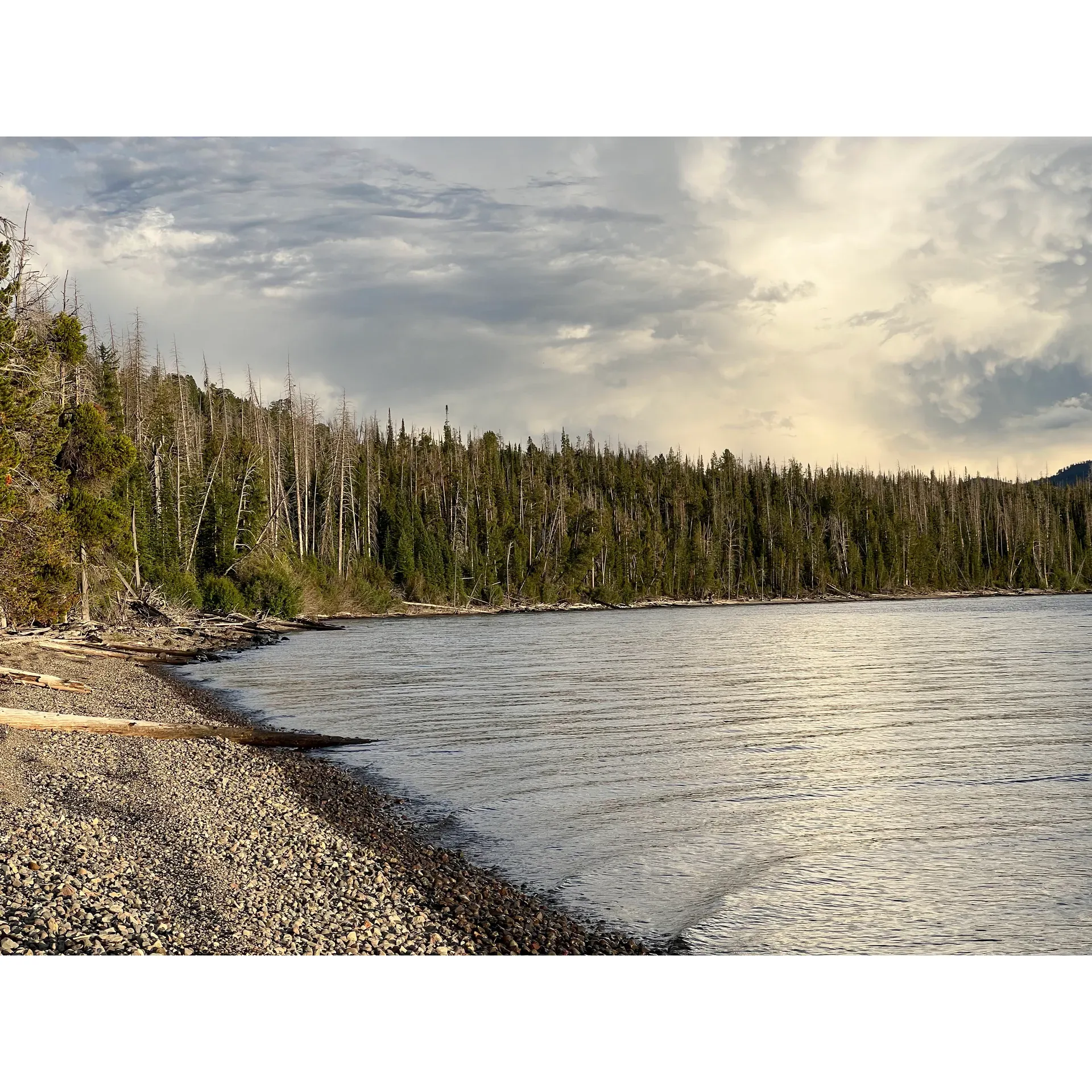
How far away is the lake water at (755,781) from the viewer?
1013 cm

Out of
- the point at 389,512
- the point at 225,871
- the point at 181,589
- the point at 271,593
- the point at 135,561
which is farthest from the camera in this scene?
the point at 389,512

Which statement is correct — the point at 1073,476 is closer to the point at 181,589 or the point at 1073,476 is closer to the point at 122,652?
the point at 181,589

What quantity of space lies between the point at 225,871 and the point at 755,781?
360 inches

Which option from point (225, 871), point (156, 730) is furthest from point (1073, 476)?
point (225, 871)

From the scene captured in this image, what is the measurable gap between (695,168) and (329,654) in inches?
1222

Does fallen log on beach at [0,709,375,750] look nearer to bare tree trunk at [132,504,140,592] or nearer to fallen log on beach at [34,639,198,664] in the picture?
fallen log on beach at [34,639,198,664]

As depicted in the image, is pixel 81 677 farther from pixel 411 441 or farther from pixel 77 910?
pixel 411 441

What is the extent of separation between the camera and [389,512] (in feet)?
310

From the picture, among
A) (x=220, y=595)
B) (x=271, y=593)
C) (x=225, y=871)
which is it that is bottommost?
(x=225, y=871)

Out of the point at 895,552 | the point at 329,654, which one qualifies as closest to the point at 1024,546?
the point at 895,552

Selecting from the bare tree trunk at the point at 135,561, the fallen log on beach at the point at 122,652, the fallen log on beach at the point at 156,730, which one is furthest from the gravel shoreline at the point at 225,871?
the bare tree trunk at the point at 135,561

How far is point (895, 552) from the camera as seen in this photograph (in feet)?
414

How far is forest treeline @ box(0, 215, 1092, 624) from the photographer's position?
28.8 meters

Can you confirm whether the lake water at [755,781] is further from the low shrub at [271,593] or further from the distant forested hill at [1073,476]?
the distant forested hill at [1073,476]
